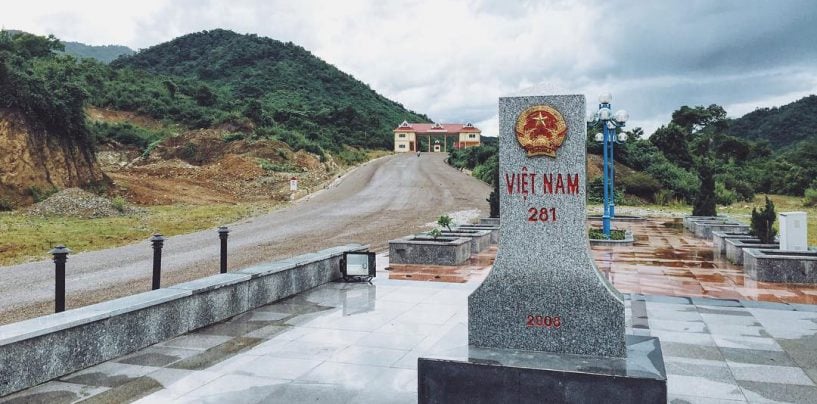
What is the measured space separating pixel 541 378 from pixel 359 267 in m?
6.08

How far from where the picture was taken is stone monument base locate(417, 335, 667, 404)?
394cm

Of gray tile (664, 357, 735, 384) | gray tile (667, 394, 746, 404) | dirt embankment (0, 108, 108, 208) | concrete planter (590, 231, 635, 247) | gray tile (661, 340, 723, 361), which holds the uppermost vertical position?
dirt embankment (0, 108, 108, 208)

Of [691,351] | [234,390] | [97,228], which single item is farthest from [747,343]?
[97,228]

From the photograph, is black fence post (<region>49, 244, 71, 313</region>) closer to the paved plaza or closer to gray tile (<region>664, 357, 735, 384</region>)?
the paved plaza

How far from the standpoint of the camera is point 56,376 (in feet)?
16.7

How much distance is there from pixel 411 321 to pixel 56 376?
3.69 meters

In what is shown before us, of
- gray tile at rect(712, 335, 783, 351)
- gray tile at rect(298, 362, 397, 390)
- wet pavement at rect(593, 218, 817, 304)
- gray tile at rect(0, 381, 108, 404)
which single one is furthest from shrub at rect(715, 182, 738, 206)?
gray tile at rect(0, 381, 108, 404)

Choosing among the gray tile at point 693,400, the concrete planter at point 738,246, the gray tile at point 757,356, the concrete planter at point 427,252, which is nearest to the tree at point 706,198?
the concrete planter at point 738,246

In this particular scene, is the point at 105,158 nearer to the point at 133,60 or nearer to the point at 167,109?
the point at 167,109

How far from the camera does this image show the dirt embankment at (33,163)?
28.0m

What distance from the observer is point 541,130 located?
4.64 metres

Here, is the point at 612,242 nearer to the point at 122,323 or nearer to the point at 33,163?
the point at 122,323

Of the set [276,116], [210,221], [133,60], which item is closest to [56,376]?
[210,221]

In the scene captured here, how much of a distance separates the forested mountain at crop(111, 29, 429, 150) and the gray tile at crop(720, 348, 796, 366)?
49478mm
